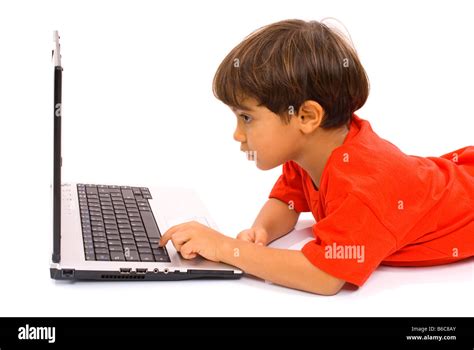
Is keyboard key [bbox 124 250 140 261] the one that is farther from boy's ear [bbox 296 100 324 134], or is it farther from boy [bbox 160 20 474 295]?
boy's ear [bbox 296 100 324 134]

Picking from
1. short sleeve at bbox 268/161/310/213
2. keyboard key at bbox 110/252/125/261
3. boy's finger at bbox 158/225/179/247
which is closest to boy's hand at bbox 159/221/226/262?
boy's finger at bbox 158/225/179/247

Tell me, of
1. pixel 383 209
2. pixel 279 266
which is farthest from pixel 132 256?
pixel 383 209

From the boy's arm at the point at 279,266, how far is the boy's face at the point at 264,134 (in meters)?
0.20

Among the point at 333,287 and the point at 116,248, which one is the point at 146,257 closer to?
the point at 116,248

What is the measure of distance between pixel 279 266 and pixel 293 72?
1.26ft

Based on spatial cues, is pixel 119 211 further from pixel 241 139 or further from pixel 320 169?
pixel 320 169

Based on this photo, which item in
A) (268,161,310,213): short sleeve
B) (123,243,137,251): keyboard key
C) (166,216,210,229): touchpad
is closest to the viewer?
(123,243,137,251): keyboard key

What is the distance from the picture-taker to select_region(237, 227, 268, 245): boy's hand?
181 cm

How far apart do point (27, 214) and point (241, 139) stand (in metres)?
0.60

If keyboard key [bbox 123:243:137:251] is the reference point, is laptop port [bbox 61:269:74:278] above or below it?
below

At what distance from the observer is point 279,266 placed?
157 cm

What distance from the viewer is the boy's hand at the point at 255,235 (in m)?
1.81

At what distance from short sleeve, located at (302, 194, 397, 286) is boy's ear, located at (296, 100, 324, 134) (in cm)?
19

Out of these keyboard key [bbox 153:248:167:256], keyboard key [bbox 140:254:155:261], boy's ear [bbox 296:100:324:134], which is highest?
boy's ear [bbox 296:100:324:134]
